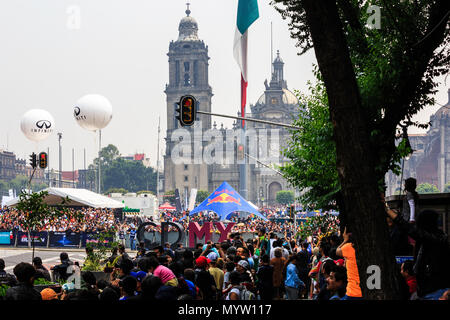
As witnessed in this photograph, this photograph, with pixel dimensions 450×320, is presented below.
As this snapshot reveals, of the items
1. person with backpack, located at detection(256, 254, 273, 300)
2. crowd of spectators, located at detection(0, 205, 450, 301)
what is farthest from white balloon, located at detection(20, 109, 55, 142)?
person with backpack, located at detection(256, 254, 273, 300)

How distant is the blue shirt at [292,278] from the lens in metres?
12.1

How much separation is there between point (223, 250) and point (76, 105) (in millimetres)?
18025

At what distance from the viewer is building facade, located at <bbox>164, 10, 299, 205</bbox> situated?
126562 mm

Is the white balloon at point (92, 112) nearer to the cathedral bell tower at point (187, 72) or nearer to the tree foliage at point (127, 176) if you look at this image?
the cathedral bell tower at point (187, 72)

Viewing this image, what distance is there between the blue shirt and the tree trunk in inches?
260

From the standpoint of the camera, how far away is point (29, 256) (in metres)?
27.7

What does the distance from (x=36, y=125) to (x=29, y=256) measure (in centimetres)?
716

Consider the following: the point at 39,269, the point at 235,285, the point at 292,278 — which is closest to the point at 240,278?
the point at 235,285

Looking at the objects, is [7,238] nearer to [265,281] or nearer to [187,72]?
[265,281]

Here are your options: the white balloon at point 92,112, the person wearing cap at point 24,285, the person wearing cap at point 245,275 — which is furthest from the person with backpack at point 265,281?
the white balloon at point 92,112

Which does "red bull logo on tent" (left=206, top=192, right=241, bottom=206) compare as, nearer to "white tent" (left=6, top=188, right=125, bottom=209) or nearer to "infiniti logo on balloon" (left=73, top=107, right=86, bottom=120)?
"white tent" (left=6, top=188, right=125, bottom=209)

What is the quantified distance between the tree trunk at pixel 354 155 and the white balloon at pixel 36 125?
1108 inches
